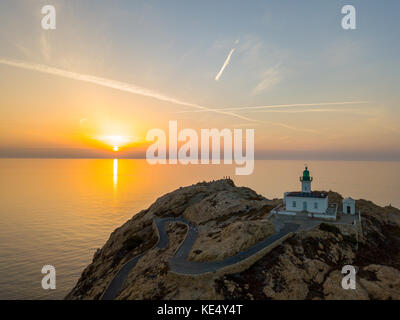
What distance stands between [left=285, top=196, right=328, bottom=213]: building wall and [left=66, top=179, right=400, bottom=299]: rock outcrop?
489cm

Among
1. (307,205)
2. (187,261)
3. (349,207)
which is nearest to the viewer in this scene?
(187,261)

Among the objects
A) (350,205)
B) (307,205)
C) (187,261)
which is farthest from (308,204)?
(187,261)

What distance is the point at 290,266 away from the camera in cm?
2570

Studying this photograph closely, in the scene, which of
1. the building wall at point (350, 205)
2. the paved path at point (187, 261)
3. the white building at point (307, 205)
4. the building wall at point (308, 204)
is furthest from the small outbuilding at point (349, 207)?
the paved path at point (187, 261)

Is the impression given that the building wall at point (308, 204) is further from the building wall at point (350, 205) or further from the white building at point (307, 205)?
the building wall at point (350, 205)

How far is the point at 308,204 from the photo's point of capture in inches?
1547

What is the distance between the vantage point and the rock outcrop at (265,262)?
23.0 metres

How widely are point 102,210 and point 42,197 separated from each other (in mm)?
59783

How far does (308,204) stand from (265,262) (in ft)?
58.7

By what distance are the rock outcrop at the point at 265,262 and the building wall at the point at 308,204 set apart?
16.0 ft

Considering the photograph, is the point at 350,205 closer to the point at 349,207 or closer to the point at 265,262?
the point at 349,207

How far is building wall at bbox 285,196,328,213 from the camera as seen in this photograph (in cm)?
3803
